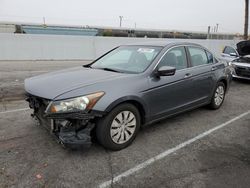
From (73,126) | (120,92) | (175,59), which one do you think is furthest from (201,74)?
(73,126)

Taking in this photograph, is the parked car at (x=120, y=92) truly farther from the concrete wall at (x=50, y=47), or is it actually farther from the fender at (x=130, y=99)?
the concrete wall at (x=50, y=47)

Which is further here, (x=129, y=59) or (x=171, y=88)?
(x=129, y=59)

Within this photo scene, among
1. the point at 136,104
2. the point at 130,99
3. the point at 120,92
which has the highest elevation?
the point at 120,92

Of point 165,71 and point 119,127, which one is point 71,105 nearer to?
point 119,127

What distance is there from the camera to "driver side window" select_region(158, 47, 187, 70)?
4.43m

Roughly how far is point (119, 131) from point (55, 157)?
3.16 ft

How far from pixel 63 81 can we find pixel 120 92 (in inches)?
34.7

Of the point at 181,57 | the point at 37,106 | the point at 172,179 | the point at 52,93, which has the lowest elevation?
the point at 172,179

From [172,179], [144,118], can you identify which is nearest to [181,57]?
[144,118]

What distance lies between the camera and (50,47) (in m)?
18.0

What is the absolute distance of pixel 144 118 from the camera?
408cm

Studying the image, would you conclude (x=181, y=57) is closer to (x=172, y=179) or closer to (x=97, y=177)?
(x=172, y=179)

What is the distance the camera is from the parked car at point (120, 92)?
3359mm

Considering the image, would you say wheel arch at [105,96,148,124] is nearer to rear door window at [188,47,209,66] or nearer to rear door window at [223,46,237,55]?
rear door window at [188,47,209,66]
